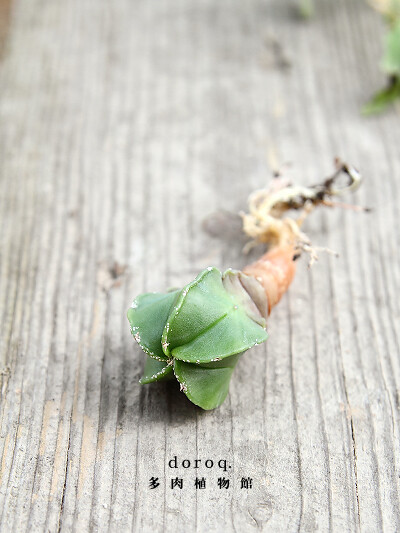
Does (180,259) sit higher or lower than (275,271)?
lower

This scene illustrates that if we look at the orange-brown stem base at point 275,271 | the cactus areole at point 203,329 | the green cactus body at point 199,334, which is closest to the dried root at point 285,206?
the orange-brown stem base at point 275,271

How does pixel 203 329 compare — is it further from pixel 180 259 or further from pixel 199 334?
pixel 180 259

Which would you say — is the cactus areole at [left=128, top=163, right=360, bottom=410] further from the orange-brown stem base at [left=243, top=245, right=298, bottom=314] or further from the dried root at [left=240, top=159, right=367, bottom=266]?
the dried root at [left=240, top=159, right=367, bottom=266]

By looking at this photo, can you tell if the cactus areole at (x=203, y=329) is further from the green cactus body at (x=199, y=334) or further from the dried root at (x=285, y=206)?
the dried root at (x=285, y=206)

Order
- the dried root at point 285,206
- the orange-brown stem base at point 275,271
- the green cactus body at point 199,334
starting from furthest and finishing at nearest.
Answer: the dried root at point 285,206 < the orange-brown stem base at point 275,271 < the green cactus body at point 199,334

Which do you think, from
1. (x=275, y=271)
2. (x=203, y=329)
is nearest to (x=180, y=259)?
(x=275, y=271)

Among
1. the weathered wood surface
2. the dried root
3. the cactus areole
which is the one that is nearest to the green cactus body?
the cactus areole

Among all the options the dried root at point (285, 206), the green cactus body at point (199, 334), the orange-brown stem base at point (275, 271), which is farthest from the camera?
the dried root at point (285, 206)
